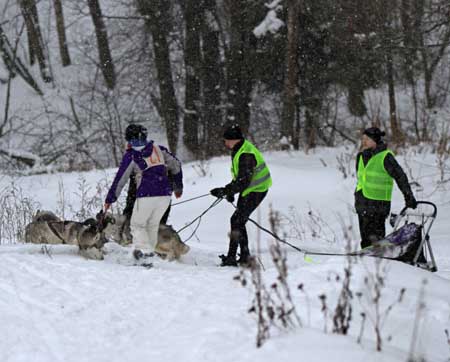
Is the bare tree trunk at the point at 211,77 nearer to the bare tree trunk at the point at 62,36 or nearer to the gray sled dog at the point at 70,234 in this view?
the bare tree trunk at the point at 62,36

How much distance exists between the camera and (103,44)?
25094 mm

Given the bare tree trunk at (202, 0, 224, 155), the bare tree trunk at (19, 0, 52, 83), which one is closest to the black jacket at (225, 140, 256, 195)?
the bare tree trunk at (202, 0, 224, 155)

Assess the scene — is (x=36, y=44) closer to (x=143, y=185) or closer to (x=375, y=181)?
(x=143, y=185)

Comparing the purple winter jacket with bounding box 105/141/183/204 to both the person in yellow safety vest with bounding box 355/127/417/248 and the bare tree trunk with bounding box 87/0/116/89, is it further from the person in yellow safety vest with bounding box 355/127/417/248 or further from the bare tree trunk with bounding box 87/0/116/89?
the bare tree trunk with bounding box 87/0/116/89

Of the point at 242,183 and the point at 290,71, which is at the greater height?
the point at 290,71

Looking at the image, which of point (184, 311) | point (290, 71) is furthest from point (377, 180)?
point (290, 71)

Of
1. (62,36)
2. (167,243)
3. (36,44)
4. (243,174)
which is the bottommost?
(167,243)

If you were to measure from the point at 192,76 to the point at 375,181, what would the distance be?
16.3 m

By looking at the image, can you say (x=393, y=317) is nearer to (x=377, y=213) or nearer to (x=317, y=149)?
(x=377, y=213)

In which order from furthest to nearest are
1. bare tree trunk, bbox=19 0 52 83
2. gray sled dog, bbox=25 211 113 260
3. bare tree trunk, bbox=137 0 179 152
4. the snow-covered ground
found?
bare tree trunk, bbox=19 0 52 83 → bare tree trunk, bbox=137 0 179 152 → gray sled dog, bbox=25 211 113 260 → the snow-covered ground

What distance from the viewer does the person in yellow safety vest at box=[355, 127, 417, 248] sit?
681cm

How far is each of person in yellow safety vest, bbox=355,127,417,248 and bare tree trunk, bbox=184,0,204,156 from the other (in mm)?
15327

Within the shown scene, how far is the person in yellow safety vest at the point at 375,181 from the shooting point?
6.81 m

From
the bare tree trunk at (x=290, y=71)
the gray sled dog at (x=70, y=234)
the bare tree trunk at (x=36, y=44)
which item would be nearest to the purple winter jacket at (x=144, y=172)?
the gray sled dog at (x=70, y=234)
